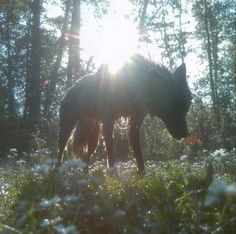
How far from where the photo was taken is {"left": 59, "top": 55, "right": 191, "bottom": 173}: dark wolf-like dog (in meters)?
6.97

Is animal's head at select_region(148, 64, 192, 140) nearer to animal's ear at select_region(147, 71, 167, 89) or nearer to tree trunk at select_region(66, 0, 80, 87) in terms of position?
animal's ear at select_region(147, 71, 167, 89)

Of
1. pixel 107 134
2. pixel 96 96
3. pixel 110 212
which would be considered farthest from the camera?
pixel 96 96

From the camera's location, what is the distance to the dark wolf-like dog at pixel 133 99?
22.9 feet

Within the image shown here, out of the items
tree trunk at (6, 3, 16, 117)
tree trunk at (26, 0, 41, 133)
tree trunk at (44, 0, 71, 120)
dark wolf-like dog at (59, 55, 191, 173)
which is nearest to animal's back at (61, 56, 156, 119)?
dark wolf-like dog at (59, 55, 191, 173)

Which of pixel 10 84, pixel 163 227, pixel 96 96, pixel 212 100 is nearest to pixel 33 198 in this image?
pixel 163 227

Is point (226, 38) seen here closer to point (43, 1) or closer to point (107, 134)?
point (43, 1)

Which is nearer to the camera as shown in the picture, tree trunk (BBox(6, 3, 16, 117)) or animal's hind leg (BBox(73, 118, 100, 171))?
animal's hind leg (BBox(73, 118, 100, 171))

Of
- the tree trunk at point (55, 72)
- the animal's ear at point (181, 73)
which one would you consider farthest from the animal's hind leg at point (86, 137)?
the tree trunk at point (55, 72)

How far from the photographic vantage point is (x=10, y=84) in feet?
110

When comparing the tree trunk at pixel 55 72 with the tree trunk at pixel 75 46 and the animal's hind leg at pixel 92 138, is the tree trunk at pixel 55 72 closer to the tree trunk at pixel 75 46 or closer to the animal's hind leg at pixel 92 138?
the tree trunk at pixel 75 46

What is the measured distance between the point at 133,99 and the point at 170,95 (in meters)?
0.59

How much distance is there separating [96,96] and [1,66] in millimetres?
28250

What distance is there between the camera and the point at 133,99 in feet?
23.9

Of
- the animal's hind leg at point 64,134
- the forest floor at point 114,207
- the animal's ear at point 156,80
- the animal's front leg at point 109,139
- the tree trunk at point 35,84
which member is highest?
the tree trunk at point 35,84
